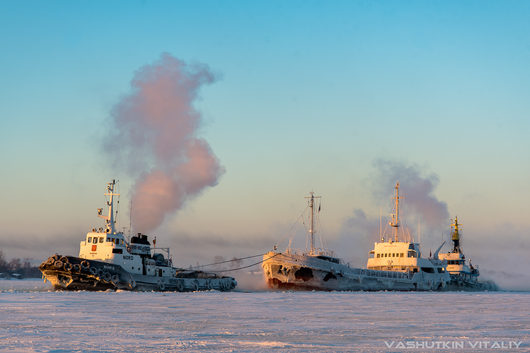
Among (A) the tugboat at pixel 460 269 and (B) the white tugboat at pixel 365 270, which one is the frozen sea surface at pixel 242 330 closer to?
(B) the white tugboat at pixel 365 270

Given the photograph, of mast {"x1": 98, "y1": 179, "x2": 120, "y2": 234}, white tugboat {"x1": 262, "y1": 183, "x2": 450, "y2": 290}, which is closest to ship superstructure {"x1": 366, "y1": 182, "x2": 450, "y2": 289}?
white tugboat {"x1": 262, "y1": 183, "x2": 450, "y2": 290}

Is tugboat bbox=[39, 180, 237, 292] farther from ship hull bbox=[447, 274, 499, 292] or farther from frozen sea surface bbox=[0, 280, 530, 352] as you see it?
ship hull bbox=[447, 274, 499, 292]

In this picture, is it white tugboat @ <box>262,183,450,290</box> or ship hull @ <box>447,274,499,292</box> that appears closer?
white tugboat @ <box>262,183,450,290</box>

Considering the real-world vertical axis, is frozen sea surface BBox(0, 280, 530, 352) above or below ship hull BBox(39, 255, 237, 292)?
below

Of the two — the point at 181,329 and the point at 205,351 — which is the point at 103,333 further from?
the point at 205,351

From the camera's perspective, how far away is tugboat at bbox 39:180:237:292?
60.2 meters

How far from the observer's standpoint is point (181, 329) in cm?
2648

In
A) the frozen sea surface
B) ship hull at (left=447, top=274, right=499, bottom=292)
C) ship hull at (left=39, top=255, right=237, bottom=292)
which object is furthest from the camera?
ship hull at (left=447, top=274, right=499, bottom=292)

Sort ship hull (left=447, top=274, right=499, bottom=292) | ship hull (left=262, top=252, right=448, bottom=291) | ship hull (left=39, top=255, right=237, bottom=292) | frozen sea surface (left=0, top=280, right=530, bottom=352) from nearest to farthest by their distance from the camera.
A: frozen sea surface (left=0, top=280, right=530, bottom=352) < ship hull (left=39, top=255, right=237, bottom=292) < ship hull (left=262, top=252, right=448, bottom=291) < ship hull (left=447, top=274, right=499, bottom=292)

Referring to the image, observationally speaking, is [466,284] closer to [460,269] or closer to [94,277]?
[460,269]

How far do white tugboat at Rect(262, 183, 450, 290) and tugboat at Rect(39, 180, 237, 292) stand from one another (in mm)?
11409

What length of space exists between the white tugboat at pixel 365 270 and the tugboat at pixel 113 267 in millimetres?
11409

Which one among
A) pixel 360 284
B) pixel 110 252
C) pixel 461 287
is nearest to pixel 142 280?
pixel 110 252

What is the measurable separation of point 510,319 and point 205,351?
19814 mm
